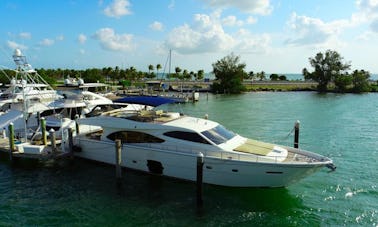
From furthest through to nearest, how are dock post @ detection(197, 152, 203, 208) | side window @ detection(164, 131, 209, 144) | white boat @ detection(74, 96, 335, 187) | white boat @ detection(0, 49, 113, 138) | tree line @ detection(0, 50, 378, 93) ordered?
tree line @ detection(0, 50, 378, 93)
white boat @ detection(0, 49, 113, 138)
side window @ detection(164, 131, 209, 144)
white boat @ detection(74, 96, 335, 187)
dock post @ detection(197, 152, 203, 208)

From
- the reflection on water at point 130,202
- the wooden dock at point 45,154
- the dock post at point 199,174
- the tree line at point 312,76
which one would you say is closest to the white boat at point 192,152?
the reflection on water at point 130,202

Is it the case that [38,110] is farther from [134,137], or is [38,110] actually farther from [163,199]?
[163,199]

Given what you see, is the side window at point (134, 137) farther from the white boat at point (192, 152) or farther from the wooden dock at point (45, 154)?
the wooden dock at point (45, 154)

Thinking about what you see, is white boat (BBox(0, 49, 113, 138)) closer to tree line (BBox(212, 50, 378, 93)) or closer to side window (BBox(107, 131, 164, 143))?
side window (BBox(107, 131, 164, 143))

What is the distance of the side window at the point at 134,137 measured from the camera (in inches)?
637

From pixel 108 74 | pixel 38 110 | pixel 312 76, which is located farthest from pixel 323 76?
Result: pixel 38 110

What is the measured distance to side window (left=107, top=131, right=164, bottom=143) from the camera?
53.1 ft

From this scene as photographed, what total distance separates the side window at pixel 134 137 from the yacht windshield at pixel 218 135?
236cm

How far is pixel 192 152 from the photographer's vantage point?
1516cm

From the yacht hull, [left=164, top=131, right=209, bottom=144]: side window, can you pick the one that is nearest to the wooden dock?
the yacht hull

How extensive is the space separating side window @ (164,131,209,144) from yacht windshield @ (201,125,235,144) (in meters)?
0.36

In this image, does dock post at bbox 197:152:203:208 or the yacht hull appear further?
the yacht hull

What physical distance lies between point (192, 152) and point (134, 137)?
3.39 meters

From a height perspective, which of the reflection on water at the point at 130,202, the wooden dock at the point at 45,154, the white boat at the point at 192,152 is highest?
the white boat at the point at 192,152
